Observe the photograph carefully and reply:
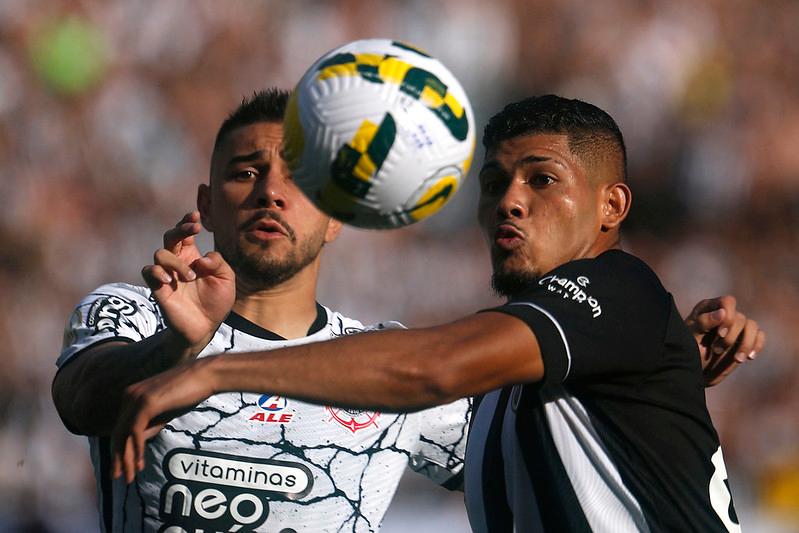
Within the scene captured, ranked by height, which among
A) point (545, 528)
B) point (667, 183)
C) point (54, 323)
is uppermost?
point (667, 183)

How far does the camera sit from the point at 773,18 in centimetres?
770

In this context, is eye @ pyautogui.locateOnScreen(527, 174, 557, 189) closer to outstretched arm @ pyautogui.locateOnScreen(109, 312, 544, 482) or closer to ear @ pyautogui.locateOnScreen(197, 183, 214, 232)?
outstretched arm @ pyautogui.locateOnScreen(109, 312, 544, 482)

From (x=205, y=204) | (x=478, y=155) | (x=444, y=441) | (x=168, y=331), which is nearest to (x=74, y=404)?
(x=168, y=331)

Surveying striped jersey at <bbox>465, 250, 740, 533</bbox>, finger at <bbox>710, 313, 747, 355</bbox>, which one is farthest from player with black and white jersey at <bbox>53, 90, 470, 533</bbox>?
finger at <bbox>710, 313, 747, 355</bbox>

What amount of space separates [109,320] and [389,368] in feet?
5.04

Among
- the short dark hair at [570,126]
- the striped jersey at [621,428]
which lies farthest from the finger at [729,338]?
the short dark hair at [570,126]

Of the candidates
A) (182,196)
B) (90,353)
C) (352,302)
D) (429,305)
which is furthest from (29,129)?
(90,353)

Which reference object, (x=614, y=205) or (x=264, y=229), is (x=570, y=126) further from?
(x=264, y=229)

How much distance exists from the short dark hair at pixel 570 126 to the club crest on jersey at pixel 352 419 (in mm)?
1169

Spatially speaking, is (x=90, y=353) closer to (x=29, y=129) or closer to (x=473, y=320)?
(x=473, y=320)

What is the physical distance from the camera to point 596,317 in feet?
10.2

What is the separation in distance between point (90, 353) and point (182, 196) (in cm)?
346

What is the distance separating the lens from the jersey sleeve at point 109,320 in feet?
12.5

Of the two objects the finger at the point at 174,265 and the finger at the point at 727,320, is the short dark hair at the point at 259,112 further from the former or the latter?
the finger at the point at 727,320
